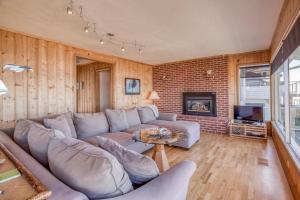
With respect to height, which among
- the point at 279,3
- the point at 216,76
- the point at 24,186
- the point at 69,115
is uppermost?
the point at 279,3

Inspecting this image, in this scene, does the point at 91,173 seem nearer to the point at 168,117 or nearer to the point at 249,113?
the point at 168,117

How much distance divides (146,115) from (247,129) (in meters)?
2.79

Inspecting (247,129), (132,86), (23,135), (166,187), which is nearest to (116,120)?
(23,135)

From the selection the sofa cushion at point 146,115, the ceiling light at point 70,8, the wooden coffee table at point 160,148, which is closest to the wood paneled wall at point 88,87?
the sofa cushion at point 146,115

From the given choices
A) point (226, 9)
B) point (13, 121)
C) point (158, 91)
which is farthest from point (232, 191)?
point (158, 91)

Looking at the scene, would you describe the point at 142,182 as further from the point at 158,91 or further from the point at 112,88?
the point at 158,91

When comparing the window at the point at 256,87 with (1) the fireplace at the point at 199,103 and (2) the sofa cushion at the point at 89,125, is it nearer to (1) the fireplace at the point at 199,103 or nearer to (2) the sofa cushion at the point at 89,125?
(1) the fireplace at the point at 199,103

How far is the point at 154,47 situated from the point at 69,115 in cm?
251

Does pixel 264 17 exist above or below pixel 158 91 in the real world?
above

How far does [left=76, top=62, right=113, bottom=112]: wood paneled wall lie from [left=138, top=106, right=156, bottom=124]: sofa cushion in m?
2.21

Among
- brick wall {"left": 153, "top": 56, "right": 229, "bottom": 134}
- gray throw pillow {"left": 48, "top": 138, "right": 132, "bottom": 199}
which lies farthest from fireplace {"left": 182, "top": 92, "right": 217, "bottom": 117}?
gray throw pillow {"left": 48, "top": 138, "right": 132, "bottom": 199}

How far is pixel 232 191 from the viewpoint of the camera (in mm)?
2105

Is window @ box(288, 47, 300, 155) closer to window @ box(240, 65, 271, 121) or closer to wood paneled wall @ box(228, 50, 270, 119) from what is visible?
window @ box(240, 65, 271, 121)

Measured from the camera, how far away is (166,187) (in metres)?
1.09
